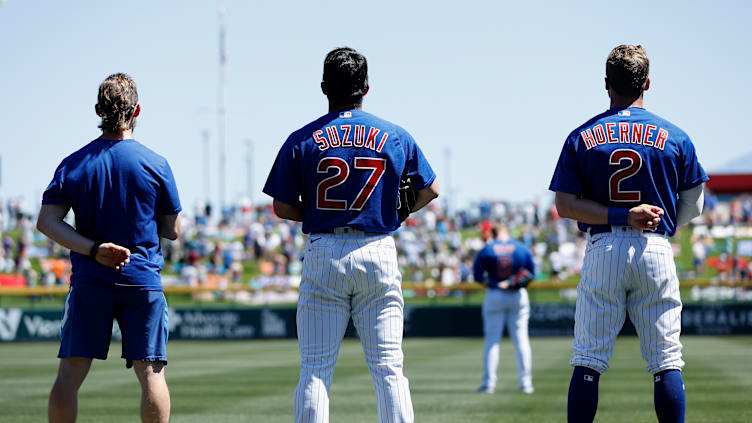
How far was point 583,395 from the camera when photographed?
5.14m

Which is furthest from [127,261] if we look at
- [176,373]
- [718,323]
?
[718,323]

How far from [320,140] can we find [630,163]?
64.8 inches

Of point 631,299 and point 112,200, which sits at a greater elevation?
point 112,200

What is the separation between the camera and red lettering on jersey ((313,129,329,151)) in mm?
4867

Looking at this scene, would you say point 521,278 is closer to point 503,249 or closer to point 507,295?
point 507,295

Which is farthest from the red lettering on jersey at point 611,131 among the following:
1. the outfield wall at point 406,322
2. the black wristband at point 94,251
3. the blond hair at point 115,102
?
the outfield wall at point 406,322

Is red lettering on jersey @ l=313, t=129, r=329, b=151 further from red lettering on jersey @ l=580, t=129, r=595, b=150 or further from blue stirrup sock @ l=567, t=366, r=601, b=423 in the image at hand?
blue stirrup sock @ l=567, t=366, r=601, b=423

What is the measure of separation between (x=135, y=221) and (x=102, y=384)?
8523 millimetres

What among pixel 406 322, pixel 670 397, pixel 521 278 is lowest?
pixel 406 322

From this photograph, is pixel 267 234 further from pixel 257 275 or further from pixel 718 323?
pixel 718 323

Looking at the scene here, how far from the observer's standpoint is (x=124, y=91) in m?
5.14

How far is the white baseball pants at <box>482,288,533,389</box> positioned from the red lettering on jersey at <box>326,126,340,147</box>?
6.93m

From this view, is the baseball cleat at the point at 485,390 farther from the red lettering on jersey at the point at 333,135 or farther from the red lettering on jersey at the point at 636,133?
the red lettering on jersey at the point at 333,135

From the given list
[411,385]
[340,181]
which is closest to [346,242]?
[340,181]
